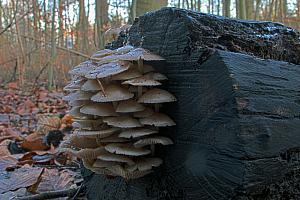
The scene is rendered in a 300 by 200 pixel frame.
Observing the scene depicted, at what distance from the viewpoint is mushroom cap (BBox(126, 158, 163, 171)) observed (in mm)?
1699

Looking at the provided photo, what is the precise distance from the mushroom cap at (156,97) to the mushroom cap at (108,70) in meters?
0.14

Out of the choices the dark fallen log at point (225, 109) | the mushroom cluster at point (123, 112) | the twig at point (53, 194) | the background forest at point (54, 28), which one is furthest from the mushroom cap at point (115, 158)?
the background forest at point (54, 28)

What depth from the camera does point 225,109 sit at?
61.5 inches

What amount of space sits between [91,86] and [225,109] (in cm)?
58

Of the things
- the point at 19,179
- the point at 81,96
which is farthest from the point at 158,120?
the point at 19,179

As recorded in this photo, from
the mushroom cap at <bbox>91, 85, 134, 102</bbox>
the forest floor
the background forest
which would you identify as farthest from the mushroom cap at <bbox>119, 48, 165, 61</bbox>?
the background forest

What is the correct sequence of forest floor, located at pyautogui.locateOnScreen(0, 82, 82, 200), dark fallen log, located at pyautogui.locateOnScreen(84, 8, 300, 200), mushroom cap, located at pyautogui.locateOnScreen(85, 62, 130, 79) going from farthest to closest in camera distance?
forest floor, located at pyautogui.locateOnScreen(0, 82, 82, 200) < mushroom cap, located at pyautogui.locateOnScreen(85, 62, 130, 79) < dark fallen log, located at pyautogui.locateOnScreen(84, 8, 300, 200)

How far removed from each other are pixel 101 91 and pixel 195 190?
1.91 ft

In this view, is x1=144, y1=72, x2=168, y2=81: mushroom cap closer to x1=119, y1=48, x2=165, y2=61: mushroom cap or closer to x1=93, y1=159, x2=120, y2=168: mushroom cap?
x1=119, y1=48, x2=165, y2=61: mushroom cap

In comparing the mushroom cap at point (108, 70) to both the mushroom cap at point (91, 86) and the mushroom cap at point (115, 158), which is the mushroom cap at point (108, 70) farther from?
the mushroom cap at point (115, 158)

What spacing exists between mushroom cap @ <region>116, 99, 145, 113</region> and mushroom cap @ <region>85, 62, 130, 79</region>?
15 centimetres

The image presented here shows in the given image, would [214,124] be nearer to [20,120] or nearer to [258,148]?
[258,148]

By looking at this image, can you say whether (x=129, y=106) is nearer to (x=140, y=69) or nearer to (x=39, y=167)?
(x=140, y=69)

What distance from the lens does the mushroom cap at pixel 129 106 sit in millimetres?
1643
